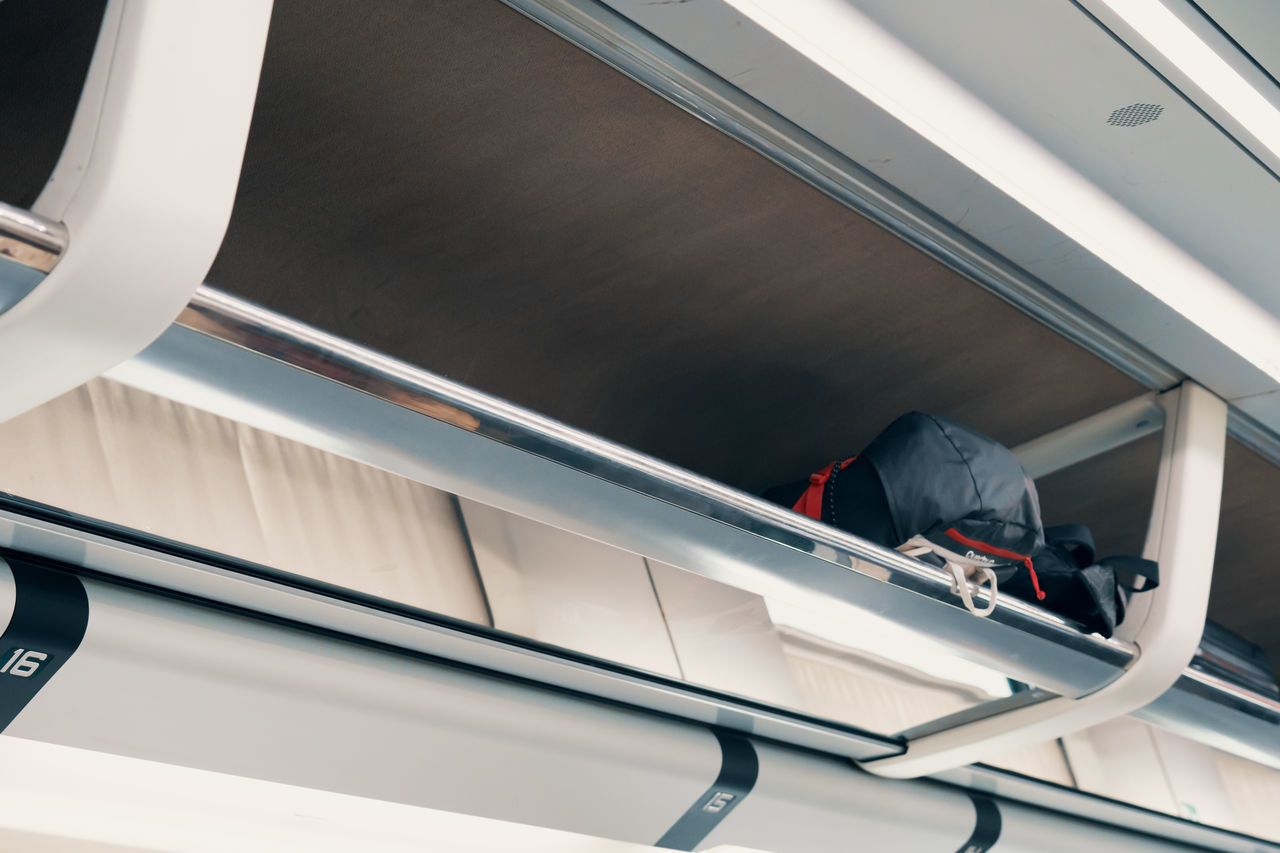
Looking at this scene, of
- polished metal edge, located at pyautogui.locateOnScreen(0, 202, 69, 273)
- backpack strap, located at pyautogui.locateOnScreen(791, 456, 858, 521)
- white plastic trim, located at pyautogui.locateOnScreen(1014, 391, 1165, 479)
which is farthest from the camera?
white plastic trim, located at pyautogui.locateOnScreen(1014, 391, 1165, 479)

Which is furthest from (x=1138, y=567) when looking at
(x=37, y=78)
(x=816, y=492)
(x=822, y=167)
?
Answer: (x=37, y=78)

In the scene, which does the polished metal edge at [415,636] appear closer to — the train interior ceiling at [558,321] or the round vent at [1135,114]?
the train interior ceiling at [558,321]

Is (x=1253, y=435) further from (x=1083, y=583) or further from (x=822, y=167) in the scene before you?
(x=822, y=167)

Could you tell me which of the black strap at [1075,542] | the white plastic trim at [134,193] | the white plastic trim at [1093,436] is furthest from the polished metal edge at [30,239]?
the white plastic trim at [1093,436]

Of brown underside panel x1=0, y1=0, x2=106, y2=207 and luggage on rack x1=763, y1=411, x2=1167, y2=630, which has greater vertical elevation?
brown underside panel x1=0, y1=0, x2=106, y2=207

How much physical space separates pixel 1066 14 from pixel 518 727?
1.11m

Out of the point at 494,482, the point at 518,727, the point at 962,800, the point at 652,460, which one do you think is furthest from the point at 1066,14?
the point at 962,800

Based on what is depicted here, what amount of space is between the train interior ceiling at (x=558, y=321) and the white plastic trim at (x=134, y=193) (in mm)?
380

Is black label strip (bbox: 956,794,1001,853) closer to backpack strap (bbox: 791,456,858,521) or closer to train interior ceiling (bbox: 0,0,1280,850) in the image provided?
train interior ceiling (bbox: 0,0,1280,850)

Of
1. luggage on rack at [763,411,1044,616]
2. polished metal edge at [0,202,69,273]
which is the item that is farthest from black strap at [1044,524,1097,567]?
polished metal edge at [0,202,69,273]

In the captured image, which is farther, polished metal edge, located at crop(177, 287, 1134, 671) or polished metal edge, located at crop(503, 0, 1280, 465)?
polished metal edge, located at crop(503, 0, 1280, 465)

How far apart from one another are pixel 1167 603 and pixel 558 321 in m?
1.05

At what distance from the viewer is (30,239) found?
65 cm

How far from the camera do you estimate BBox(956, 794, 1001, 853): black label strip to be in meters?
2.10
